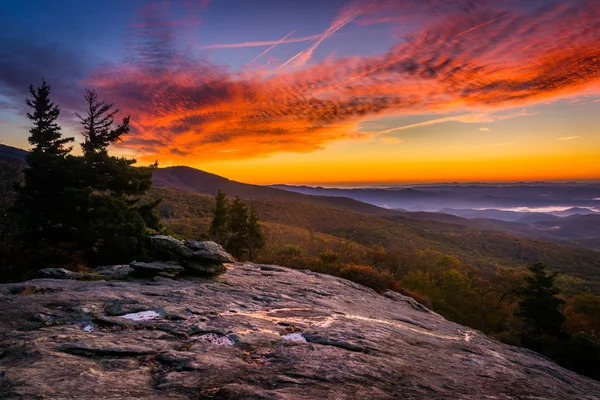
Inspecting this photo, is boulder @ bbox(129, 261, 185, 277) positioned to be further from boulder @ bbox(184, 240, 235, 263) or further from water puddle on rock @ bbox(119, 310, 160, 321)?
water puddle on rock @ bbox(119, 310, 160, 321)

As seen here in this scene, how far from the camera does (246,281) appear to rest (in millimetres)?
17938

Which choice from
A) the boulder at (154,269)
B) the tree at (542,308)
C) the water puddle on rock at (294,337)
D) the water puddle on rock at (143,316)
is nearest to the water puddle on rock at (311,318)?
the water puddle on rock at (294,337)

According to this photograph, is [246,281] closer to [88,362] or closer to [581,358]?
[88,362]

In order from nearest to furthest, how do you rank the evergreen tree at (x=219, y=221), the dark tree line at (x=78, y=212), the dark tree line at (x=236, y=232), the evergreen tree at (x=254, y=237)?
the dark tree line at (x=78, y=212) < the evergreen tree at (x=219, y=221) < the dark tree line at (x=236, y=232) < the evergreen tree at (x=254, y=237)

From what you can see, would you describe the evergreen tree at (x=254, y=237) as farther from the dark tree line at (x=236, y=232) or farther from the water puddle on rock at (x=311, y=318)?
the water puddle on rock at (x=311, y=318)

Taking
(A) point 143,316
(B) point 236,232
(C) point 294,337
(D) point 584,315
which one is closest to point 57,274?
(A) point 143,316

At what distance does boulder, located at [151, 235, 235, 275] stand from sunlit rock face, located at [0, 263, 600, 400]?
2.09m

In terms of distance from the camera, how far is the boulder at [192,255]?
17.4 m

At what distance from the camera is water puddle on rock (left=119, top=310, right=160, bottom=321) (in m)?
9.95

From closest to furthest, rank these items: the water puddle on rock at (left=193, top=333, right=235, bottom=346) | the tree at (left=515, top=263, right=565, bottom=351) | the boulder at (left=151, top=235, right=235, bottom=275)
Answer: the water puddle on rock at (left=193, top=333, right=235, bottom=346) → the boulder at (left=151, top=235, right=235, bottom=275) → the tree at (left=515, top=263, right=565, bottom=351)

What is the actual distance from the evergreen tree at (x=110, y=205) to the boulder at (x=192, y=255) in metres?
7.60

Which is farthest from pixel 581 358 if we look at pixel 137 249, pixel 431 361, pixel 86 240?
pixel 86 240

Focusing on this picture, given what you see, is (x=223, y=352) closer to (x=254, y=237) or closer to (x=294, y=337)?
(x=294, y=337)

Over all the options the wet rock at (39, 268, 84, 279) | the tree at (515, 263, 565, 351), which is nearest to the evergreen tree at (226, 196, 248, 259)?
the wet rock at (39, 268, 84, 279)
